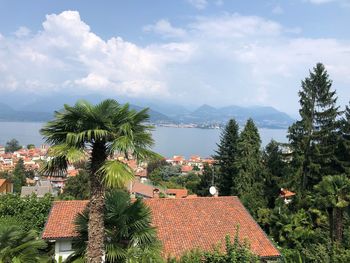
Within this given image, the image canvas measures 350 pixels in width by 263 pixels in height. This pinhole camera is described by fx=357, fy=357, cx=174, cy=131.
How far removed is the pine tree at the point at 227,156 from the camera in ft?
115

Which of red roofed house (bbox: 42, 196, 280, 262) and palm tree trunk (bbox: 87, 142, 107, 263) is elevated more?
palm tree trunk (bbox: 87, 142, 107, 263)

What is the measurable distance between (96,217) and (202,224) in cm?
850

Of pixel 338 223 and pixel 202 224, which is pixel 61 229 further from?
pixel 338 223

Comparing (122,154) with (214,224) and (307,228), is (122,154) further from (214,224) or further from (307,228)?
(307,228)

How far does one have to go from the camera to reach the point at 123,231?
8469 mm

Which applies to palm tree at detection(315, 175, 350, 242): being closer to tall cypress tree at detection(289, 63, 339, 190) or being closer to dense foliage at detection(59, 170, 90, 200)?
tall cypress tree at detection(289, 63, 339, 190)

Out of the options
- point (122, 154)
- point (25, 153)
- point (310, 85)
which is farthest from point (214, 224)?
point (25, 153)

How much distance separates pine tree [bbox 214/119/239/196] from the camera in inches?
1375

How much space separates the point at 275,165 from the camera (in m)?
29.3

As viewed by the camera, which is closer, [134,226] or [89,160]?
[89,160]

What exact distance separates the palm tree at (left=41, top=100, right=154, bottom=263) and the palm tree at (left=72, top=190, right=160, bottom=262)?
0.70 meters

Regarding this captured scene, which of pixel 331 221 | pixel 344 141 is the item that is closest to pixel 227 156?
pixel 344 141

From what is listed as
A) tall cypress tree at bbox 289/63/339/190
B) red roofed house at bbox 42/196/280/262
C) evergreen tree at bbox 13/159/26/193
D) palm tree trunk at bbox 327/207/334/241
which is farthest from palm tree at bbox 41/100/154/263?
evergreen tree at bbox 13/159/26/193

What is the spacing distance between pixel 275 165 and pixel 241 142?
3.50 m
